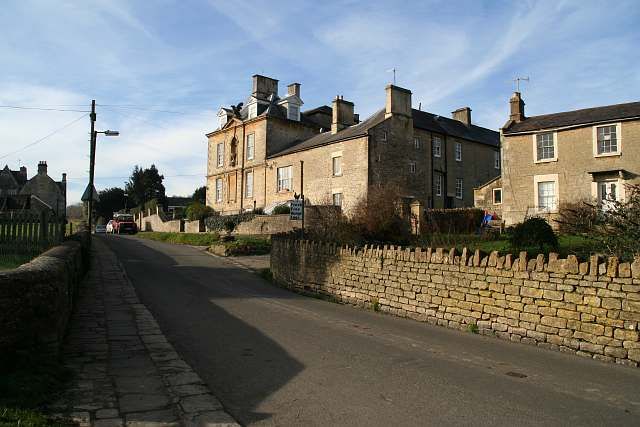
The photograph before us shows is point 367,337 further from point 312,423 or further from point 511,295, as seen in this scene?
point 312,423


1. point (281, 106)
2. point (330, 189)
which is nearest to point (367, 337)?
point (330, 189)

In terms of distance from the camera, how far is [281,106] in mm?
48656

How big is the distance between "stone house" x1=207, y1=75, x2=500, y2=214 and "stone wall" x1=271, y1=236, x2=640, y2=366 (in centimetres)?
1831

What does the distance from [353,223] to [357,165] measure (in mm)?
16440

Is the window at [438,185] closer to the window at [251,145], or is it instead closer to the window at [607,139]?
the window at [607,139]

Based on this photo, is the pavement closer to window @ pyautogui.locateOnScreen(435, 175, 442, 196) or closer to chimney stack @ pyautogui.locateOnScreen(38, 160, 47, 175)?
window @ pyautogui.locateOnScreen(435, 175, 442, 196)

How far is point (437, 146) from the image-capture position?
4203 centimetres

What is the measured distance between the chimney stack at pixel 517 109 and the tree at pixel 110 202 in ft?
221

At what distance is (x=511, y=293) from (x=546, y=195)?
2213 cm

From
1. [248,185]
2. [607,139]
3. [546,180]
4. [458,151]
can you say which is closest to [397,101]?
[458,151]

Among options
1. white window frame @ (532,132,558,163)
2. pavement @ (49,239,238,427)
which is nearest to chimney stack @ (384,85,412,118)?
white window frame @ (532,132,558,163)

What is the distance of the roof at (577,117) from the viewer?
27.2m

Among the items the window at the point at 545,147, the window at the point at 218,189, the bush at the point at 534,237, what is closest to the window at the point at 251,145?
the window at the point at 218,189

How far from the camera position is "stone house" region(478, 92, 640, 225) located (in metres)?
26.6
